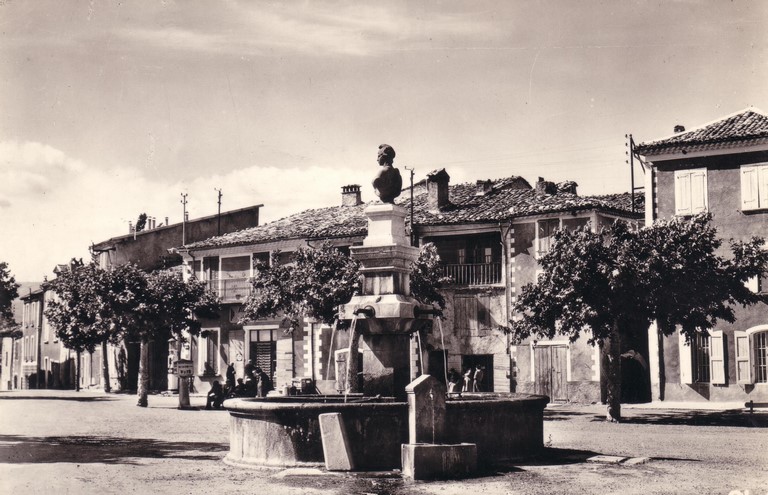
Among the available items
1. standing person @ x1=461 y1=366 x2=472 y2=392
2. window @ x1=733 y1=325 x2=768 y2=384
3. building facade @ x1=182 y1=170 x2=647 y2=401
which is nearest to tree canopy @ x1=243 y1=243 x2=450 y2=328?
building facade @ x1=182 y1=170 x2=647 y2=401

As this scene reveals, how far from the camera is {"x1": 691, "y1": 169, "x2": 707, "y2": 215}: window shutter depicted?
27.8m

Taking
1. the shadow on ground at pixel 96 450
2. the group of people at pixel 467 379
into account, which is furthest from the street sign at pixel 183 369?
the shadow on ground at pixel 96 450

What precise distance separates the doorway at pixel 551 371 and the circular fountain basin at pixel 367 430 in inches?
733

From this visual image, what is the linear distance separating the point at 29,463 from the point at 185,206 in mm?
36127

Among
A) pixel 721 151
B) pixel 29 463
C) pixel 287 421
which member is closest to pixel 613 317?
pixel 721 151

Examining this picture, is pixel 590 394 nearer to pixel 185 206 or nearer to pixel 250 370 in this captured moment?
pixel 250 370

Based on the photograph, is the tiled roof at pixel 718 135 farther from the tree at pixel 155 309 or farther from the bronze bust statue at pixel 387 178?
the bronze bust statue at pixel 387 178

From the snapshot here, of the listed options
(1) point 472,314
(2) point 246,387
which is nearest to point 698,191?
(1) point 472,314

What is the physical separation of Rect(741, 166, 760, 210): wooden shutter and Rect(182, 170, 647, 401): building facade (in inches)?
200

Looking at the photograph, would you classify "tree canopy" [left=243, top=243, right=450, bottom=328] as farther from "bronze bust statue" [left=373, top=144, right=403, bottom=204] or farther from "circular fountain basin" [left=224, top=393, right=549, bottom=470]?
"circular fountain basin" [left=224, top=393, right=549, bottom=470]

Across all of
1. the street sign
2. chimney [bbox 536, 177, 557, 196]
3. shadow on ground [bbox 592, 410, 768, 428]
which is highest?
chimney [bbox 536, 177, 557, 196]

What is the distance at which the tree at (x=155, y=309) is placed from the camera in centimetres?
2861

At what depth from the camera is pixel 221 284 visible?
130 feet

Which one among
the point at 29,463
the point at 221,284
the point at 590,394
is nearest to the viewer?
the point at 29,463
